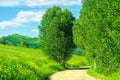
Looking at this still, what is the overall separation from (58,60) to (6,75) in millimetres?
58168

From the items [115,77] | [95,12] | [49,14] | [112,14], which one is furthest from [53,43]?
[115,77]

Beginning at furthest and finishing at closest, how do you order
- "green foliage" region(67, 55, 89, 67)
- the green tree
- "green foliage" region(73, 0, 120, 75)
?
"green foliage" region(67, 55, 89, 67), the green tree, "green foliage" region(73, 0, 120, 75)

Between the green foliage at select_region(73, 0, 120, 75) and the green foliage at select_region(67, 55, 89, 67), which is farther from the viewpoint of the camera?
the green foliage at select_region(67, 55, 89, 67)

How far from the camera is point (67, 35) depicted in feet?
259

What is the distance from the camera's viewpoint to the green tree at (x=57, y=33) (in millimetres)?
76500

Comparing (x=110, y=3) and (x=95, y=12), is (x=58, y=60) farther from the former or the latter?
(x=110, y=3)

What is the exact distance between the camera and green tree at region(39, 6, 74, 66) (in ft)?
251

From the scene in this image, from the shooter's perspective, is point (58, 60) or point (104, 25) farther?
point (58, 60)

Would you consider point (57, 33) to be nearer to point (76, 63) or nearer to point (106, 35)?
point (76, 63)

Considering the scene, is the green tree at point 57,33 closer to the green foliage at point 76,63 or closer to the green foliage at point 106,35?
the green foliage at point 76,63

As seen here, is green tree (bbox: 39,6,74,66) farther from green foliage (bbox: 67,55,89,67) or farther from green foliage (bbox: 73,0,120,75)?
green foliage (bbox: 73,0,120,75)

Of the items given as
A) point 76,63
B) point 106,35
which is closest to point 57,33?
point 76,63

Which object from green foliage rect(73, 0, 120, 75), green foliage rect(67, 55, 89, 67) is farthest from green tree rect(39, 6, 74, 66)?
green foliage rect(73, 0, 120, 75)

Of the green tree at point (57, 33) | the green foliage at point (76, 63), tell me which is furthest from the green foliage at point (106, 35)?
the green foliage at point (76, 63)
